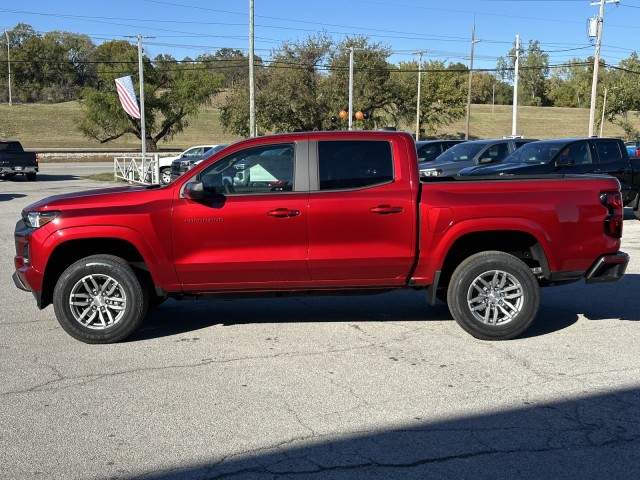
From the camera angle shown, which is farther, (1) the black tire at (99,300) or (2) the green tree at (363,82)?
(2) the green tree at (363,82)

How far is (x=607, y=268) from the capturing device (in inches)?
264

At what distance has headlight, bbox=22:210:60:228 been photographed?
256 inches

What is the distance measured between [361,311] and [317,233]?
1672 mm

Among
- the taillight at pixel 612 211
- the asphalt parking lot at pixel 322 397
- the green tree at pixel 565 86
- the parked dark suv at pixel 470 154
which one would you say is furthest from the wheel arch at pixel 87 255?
the green tree at pixel 565 86

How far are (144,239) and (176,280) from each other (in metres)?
0.47

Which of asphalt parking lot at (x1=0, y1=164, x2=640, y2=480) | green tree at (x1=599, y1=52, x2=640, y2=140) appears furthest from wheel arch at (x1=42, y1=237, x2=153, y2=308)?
green tree at (x1=599, y1=52, x2=640, y2=140)

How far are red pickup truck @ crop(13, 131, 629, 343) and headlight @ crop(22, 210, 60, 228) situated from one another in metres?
0.01

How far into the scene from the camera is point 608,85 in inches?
2844

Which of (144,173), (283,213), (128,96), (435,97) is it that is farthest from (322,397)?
(435,97)

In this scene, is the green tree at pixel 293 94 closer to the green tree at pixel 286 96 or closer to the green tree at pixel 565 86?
the green tree at pixel 286 96

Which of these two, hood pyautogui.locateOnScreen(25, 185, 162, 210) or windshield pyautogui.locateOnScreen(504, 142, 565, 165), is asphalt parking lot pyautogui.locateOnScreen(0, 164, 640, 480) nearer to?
hood pyautogui.locateOnScreen(25, 185, 162, 210)

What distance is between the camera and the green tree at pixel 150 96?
198 feet

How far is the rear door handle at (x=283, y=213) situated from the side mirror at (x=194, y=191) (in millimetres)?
622

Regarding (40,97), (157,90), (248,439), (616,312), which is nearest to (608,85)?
(157,90)
